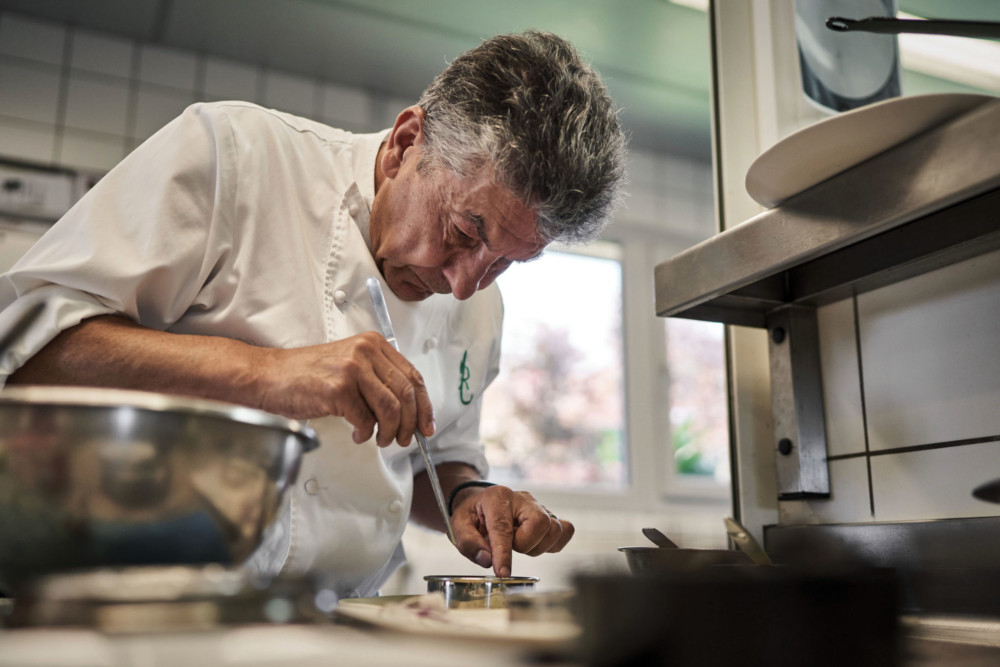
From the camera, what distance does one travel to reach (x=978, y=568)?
2.78 feet

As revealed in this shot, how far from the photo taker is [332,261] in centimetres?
105

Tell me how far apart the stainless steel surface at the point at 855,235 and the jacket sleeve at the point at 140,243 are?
2.05 feet

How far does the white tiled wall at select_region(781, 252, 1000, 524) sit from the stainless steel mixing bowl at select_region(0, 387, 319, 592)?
86 cm

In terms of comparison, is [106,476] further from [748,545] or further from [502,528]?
[748,545]

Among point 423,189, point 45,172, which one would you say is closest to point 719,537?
point 423,189

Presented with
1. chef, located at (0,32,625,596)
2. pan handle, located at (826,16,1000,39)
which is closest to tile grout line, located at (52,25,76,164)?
chef, located at (0,32,625,596)

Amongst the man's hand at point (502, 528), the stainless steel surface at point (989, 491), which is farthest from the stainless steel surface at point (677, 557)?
the stainless steel surface at point (989, 491)

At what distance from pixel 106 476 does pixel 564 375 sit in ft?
11.0

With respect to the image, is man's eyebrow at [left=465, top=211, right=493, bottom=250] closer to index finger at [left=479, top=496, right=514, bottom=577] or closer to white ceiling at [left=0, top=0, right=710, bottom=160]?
index finger at [left=479, top=496, right=514, bottom=577]

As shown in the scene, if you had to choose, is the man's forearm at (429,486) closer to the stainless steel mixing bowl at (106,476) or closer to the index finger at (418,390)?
the index finger at (418,390)

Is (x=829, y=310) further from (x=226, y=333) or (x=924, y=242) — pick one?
(x=226, y=333)

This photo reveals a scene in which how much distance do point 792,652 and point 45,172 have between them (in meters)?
2.80

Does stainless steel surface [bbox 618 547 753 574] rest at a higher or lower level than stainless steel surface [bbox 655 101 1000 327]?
lower

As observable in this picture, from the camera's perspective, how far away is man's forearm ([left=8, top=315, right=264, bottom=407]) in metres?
0.78
